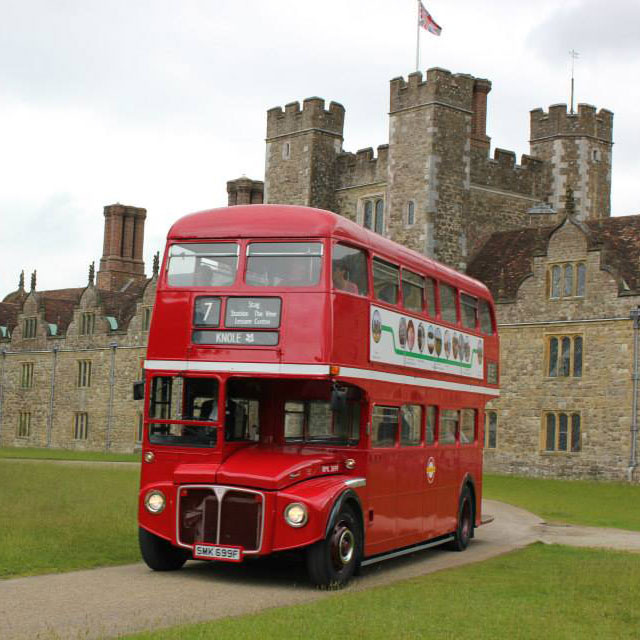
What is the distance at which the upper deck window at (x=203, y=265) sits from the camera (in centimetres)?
1282

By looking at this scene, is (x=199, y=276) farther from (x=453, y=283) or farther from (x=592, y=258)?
(x=592, y=258)

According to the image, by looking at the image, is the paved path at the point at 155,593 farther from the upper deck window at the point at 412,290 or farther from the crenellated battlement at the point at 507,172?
the crenellated battlement at the point at 507,172

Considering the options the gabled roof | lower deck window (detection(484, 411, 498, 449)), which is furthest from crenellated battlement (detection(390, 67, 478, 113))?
lower deck window (detection(484, 411, 498, 449))

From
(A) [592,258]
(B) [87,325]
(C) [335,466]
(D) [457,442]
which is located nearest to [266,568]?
(C) [335,466]

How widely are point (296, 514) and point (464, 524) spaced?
→ 20.0 feet

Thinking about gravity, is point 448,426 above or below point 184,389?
below

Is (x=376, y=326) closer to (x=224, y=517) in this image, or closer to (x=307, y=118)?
(x=224, y=517)

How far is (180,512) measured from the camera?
1233 centimetres

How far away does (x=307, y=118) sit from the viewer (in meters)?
44.3

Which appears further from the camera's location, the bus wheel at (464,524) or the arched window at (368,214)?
the arched window at (368,214)

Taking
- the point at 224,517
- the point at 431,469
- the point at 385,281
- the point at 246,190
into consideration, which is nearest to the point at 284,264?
the point at 385,281

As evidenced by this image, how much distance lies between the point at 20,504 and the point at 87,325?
112 ft

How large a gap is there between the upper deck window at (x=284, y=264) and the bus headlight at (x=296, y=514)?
242cm

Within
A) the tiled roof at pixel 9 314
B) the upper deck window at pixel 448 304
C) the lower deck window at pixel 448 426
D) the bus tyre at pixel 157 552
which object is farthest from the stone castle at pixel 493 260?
the bus tyre at pixel 157 552
